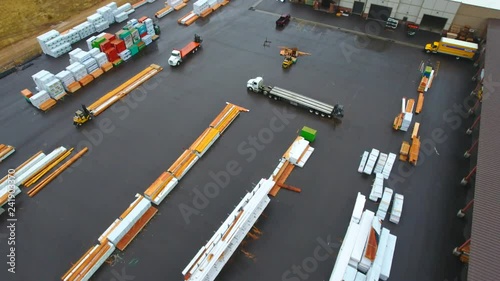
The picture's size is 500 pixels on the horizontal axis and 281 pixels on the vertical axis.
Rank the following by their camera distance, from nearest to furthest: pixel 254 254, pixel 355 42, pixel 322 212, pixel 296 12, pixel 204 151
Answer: pixel 254 254
pixel 322 212
pixel 204 151
pixel 355 42
pixel 296 12

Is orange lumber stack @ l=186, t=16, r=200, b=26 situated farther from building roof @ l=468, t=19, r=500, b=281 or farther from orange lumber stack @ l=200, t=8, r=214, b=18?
building roof @ l=468, t=19, r=500, b=281

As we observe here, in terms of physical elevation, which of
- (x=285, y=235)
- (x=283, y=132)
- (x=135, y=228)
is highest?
(x=283, y=132)

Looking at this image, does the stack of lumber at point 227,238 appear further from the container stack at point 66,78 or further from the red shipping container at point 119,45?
the red shipping container at point 119,45

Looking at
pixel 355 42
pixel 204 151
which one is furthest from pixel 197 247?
pixel 355 42

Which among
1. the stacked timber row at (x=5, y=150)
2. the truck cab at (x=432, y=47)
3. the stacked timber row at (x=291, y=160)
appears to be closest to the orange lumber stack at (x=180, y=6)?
the stacked timber row at (x=5, y=150)

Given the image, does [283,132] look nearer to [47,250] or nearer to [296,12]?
[47,250]
